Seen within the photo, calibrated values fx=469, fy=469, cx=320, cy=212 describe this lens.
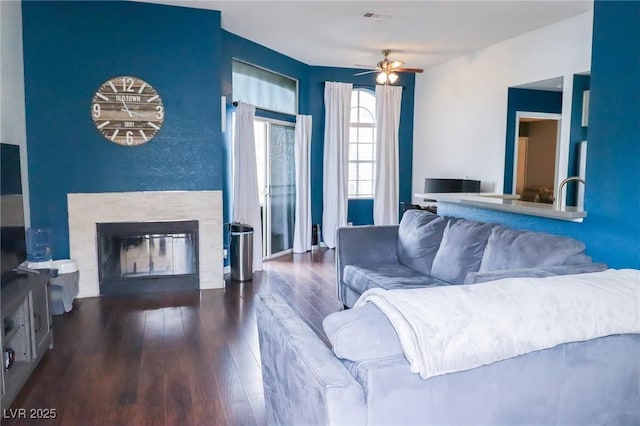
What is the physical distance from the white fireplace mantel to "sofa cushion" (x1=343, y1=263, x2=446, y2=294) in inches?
65.3

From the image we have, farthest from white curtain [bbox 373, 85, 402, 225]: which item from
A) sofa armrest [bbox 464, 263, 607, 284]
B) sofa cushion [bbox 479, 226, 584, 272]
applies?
sofa armrest [bbox 464, 263, 607, 284]

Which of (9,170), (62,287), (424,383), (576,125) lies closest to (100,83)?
(9,170)

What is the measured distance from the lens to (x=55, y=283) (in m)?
4.17

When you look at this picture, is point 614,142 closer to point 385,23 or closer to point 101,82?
point 385,23

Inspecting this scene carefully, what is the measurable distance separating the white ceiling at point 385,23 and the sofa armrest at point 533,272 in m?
2.97

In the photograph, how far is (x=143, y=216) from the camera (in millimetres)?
4793

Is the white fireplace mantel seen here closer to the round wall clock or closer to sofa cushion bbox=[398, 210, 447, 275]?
the round wall clock

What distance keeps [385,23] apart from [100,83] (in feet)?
10.1

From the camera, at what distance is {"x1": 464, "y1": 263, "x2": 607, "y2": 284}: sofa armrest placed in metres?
2.43

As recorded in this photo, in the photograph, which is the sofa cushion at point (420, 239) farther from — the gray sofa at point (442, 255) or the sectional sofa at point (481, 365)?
the sectional sofa at point (481, 365)

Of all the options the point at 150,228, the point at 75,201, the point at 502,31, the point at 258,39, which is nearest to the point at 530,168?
the point at 502,31

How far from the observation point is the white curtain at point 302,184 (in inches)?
274

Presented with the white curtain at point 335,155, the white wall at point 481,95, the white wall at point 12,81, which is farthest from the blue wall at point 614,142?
the white curtain at point 335,155

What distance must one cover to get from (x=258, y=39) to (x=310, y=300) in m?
3.42
